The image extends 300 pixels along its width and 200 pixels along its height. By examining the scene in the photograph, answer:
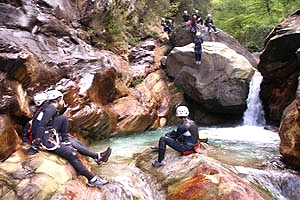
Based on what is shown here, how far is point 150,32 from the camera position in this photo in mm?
24094

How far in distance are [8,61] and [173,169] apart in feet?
16.5

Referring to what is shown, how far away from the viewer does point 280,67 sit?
15.3 meters

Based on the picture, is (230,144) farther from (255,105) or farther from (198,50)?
(198,50)

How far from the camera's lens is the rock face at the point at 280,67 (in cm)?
1357

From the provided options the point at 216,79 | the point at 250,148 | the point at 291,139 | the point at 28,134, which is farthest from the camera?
the point at 216,79

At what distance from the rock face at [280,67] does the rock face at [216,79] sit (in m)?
1.28

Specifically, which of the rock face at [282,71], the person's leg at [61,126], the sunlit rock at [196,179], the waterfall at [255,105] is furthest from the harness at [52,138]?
the waterfall at [255,105]

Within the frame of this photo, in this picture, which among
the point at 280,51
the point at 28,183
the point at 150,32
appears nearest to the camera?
the point at 28,183

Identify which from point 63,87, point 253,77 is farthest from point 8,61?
point 253,77

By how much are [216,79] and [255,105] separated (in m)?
2.56

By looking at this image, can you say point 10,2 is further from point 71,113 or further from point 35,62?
point 71,113

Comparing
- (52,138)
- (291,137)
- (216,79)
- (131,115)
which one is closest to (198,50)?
(216,79)

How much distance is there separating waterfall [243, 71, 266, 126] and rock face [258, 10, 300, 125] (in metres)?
0.28

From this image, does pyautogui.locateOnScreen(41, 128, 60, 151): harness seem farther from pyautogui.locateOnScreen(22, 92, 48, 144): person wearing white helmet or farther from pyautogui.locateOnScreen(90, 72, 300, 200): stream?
pyautogui.locateOnScreen(90, 72, 300, 200): stream
